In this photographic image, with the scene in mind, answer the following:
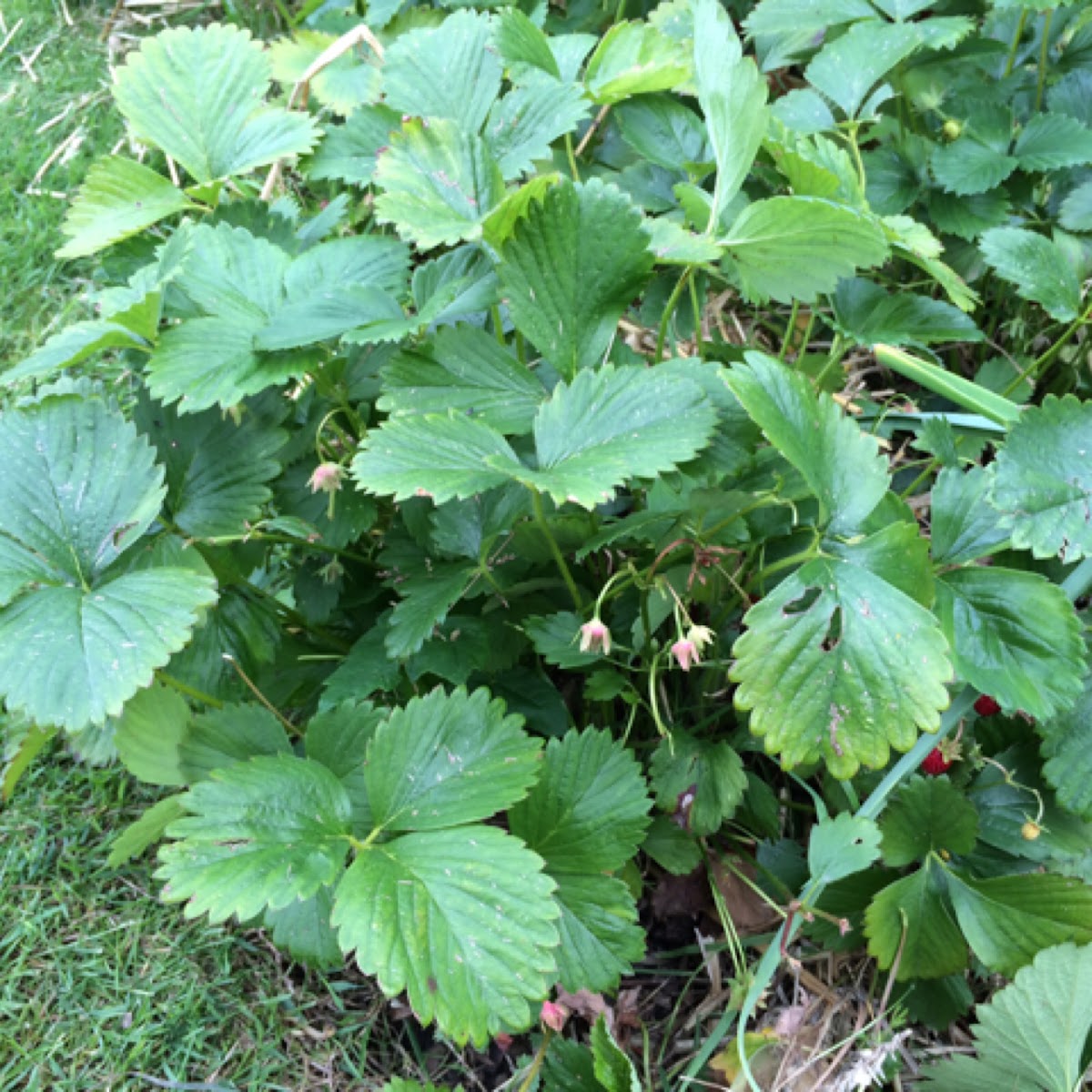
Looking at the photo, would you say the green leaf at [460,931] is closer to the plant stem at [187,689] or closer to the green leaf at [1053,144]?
the plant stem at [187,689]

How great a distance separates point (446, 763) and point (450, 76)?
0.70 m

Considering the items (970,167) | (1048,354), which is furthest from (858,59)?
(1048,354)

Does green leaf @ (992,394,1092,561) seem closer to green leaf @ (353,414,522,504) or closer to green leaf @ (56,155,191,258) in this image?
green leaf @ (353,414,522,504)

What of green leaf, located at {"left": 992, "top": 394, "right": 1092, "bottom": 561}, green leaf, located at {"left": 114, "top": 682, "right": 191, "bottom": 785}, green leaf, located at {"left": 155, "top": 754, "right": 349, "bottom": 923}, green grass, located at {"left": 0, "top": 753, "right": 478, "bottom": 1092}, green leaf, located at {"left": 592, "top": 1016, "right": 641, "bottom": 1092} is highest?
green leaf, located at {"left": 992, "top": 394, "right": 1092, "bottom": 561}

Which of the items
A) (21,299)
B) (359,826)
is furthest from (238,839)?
(21,299)

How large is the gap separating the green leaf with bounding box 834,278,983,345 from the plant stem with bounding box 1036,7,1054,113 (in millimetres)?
505

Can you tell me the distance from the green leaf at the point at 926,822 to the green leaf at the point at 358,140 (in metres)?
0.92

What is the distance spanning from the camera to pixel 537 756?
856 mm

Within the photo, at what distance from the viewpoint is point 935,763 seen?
3.38ft

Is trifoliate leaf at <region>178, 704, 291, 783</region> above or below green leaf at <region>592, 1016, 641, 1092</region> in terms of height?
above

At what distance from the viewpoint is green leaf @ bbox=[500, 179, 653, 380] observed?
0.89 metres

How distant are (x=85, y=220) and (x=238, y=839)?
742 millimetres

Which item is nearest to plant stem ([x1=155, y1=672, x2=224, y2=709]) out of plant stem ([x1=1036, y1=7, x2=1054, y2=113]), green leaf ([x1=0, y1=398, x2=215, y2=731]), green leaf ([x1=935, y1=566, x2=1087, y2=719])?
green leaf ([x1=0, y1=398, x2=215, y2=731])

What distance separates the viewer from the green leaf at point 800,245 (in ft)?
2.84
